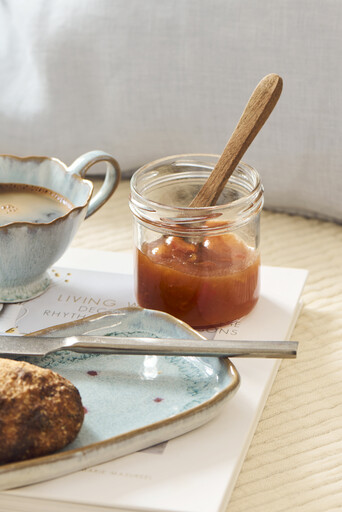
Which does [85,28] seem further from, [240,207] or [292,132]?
[240,207]

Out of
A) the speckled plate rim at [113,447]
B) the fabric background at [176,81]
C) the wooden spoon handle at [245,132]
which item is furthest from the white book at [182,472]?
the fabric background at [176,81]

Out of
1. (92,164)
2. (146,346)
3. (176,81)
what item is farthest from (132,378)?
(176,81)

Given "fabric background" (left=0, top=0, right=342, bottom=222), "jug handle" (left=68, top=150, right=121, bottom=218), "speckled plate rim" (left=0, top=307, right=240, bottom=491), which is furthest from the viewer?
"fabric background" (left=0, top=0, right=342, bottom=222)

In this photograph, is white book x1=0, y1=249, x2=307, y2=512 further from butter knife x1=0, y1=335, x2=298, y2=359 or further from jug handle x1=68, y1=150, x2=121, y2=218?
jug handle x1=68, y1=150, x2=121, y2=218

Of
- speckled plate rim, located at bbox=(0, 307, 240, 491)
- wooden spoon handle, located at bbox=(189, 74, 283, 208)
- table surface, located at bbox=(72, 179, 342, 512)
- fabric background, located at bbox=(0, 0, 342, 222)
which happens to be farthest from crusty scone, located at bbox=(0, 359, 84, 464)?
fabric background, located at bbox=(0, 0, 342, 222)

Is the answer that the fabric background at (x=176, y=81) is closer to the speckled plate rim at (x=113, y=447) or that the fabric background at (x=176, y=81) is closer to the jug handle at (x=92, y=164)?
the jug handle at (x=92, y=164)

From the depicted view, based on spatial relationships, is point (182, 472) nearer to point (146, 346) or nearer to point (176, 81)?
point (146, 346)
